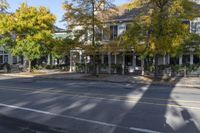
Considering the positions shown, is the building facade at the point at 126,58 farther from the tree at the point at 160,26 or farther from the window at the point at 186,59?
the tree at the point at 160,26

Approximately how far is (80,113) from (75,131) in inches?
95.7

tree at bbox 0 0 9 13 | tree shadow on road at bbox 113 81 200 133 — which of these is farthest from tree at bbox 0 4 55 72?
tree shadow on road at bbox 113 81 200 133

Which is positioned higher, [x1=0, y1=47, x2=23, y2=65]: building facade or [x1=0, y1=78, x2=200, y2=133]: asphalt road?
[x1=0, y1=47, x2=23, y2=65]: building facade

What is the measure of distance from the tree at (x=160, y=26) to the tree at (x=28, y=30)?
44.8ft

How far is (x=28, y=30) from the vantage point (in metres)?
37.6

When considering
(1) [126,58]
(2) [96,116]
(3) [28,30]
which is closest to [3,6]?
(3) [28,30]

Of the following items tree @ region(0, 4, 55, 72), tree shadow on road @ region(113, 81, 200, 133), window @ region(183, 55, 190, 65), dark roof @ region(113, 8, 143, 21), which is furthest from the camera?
tree @ region(0, 4, 55, 72)

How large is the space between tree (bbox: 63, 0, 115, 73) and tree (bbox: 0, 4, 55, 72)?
710cm

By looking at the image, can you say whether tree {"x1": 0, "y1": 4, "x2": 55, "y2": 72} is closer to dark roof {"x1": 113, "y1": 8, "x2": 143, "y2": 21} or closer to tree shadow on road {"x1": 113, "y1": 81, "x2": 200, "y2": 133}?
dark roof {"x1": 113, "y1": 8, "x2": 143, "y2": 21}

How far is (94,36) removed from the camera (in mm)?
31016

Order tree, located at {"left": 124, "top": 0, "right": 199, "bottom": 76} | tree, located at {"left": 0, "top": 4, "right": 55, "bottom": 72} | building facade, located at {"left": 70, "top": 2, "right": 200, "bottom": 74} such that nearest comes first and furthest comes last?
tree, located at {"left": 124, "top": 0, "right": 199, "bottom": 76}
building facade, located at {"left": 70, "top": 2, "right": 200, "bottom": 74}
tree, located at {"left": 0, "top": 4, "right": 55, "bottom": 72}

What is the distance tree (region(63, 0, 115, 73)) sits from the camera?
30.3 metres

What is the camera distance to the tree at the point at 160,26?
25.0 metres

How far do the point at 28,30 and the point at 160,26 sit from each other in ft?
57.8
